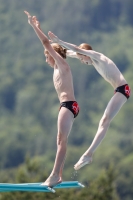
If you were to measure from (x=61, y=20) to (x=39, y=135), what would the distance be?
101 feet

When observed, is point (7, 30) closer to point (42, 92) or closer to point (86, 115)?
point (42, 92)

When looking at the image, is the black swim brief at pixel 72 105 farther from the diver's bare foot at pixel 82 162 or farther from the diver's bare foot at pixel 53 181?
the diver's bare foot at pixel 53 181

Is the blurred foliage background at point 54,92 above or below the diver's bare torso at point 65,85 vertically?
above

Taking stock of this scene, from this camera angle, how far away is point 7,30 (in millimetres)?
130000

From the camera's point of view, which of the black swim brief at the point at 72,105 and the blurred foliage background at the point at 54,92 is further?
the blurred foliage background at the point at 54,92

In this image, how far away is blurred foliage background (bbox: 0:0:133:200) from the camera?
9190cm

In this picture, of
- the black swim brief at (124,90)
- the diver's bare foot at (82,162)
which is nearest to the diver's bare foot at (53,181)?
the diver's bare foot at (82,162)

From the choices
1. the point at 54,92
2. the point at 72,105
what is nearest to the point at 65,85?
the point at 72,105

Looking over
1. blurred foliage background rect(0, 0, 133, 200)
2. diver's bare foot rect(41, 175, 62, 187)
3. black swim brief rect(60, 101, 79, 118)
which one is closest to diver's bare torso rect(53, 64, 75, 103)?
black swim brief rect(60, 101, 79, 118)

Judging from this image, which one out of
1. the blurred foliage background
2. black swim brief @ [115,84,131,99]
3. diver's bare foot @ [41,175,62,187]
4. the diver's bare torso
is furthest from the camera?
the blurred foliage background

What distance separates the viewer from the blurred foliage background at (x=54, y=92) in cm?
9190

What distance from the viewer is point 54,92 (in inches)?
4523

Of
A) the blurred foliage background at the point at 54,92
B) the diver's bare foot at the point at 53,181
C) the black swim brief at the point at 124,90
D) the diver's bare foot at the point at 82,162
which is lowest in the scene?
the diver's bare foot at the point at 53,181

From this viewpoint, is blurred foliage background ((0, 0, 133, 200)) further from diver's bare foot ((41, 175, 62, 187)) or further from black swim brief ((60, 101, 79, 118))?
diver's bare foot ((41, 175, 62, 187))
